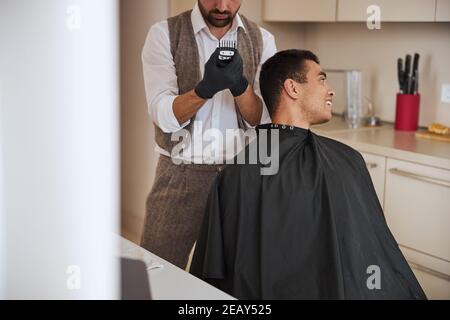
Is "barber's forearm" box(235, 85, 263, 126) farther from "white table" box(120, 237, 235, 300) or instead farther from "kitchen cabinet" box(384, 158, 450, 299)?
"kitchen cabinet" box(384, 158, 450, 299)

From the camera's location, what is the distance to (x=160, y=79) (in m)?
2.04

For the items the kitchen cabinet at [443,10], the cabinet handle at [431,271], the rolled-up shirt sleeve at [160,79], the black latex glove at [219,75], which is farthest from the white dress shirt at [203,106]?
the cabinet handle at [431,271]

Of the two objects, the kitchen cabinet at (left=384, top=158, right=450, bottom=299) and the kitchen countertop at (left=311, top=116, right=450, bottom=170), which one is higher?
the kitchen countertop at (left=311, top=116, right=450, bottom=170)

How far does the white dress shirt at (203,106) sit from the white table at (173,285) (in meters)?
0.63

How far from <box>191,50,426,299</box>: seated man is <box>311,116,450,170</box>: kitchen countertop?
670mm

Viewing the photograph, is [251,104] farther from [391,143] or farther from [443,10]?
[443,10]

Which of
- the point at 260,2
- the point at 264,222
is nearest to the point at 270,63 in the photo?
the point at 260,2

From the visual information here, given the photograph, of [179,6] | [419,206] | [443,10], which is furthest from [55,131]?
[443,10]

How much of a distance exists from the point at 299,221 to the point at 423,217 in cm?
105

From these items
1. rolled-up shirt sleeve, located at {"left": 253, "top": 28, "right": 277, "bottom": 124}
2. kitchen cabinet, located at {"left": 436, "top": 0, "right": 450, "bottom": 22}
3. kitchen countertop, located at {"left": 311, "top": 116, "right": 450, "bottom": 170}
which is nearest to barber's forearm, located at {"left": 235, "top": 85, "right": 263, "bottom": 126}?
rolled-up shirt sleeve, located at {"left": 253, "top": 28, "right": 277, "bottom": 124}

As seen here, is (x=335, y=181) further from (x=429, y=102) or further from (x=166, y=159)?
(x=429, y=102)

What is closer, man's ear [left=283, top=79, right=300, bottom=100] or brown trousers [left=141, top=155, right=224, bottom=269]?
man's ear [left=283, top=79, right=300, bottom=100]

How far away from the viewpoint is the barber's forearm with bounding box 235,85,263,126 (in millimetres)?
Answer: 2033
